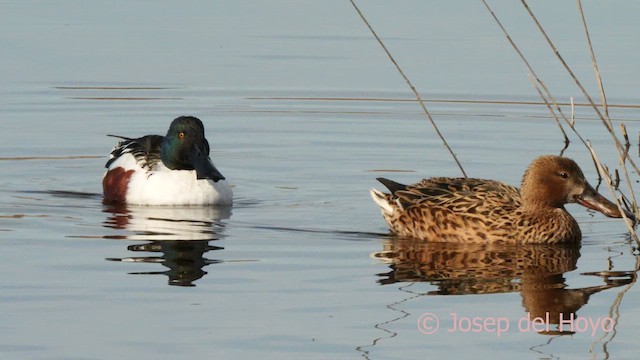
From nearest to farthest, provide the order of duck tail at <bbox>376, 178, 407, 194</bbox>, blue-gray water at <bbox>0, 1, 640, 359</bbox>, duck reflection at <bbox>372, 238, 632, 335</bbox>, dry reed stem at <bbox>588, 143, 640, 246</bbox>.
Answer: blue-gray water at <bbox>0, 1, 640, 359</bbox>, duck reflection at <bbox>372, 238, 632, 335</bbox>, dry reed stem at <bbox>588, 143, 640, 246</bbox>, duck tail at <bbox>376, 178, 407, 194</bbox>

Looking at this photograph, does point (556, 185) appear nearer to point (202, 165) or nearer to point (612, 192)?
point (612, 192)

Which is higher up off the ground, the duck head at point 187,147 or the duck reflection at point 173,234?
the duck head at point 187,147

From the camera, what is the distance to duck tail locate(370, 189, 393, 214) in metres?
10.7

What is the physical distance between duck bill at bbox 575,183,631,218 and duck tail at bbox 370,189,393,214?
1288 mm

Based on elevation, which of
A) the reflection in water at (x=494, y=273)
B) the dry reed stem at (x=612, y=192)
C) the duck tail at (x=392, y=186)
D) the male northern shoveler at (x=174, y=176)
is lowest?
the reflection in water at (x=494, y=273)

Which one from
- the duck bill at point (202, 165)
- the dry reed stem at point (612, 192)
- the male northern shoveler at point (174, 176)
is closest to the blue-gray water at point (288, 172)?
the dry reed stem at point (612, 192)

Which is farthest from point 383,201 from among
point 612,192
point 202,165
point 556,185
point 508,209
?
point 612,192

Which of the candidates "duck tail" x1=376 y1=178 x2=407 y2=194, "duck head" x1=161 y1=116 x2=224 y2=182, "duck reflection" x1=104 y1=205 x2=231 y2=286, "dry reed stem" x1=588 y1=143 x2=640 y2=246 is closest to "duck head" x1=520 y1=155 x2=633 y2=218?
"dry reed stem" x1=588 y1=143 x2=640 y2=246

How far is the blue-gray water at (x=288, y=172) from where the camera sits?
299 inches

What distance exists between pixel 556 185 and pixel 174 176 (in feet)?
10.6

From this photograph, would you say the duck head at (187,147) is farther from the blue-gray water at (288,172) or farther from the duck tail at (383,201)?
the duck tail at (383,201)

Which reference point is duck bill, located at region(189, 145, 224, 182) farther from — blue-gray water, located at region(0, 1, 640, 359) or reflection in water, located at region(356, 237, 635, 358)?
reflection in water, located at region(356, 237, 635, 358)

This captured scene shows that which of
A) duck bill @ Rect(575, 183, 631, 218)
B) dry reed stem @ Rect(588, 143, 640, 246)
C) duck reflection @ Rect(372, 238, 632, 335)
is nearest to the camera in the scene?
duck reflection @ Rect(372, 238, 632, 335)

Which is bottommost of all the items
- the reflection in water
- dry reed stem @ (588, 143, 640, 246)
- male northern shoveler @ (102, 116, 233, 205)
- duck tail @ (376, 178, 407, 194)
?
the reflection in water
